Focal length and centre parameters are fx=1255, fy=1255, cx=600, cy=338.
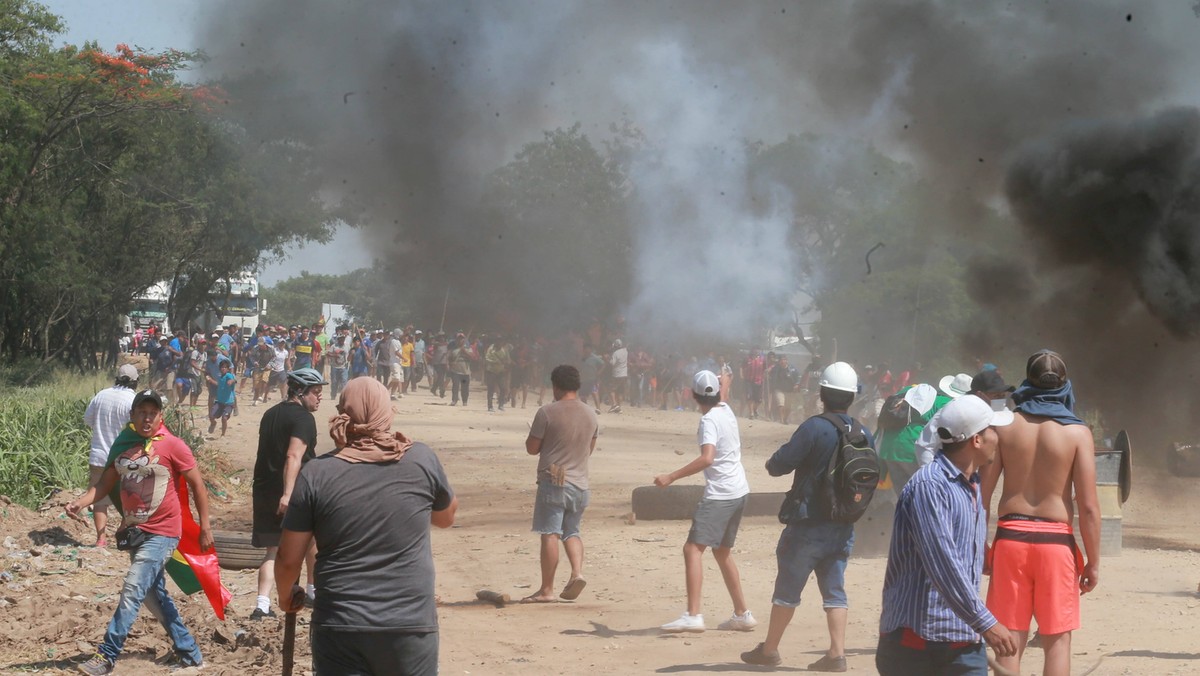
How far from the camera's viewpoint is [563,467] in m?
8.05

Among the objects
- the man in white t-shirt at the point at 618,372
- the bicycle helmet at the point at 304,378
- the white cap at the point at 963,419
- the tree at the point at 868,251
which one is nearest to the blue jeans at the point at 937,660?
the white cap at the point at 963,419

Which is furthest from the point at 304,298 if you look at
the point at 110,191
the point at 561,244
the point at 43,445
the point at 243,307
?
the point at 43,445

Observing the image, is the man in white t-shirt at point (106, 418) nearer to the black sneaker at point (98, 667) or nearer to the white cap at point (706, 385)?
the black sneaker at point (98, 667)

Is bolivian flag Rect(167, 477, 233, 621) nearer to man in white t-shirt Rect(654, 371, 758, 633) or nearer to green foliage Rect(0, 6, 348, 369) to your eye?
man in white t-shirt Rect(654, 371, 758, 633)

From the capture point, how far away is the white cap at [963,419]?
391cm

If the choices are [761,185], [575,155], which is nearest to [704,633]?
[761,185]

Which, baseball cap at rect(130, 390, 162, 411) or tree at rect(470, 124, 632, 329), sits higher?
tree at rect(470, 124, 632, 329)

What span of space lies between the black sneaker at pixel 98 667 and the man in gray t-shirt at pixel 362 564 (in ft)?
9.14

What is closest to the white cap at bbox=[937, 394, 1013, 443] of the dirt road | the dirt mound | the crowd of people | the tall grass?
the crowd of people

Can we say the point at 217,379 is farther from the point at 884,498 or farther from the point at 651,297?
the point at 651,297

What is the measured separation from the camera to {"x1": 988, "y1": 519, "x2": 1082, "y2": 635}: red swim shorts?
4734 millimetres

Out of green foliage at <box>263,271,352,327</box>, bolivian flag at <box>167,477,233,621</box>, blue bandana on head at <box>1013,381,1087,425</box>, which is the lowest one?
bolivian flag at <box>167,477,233,621</box>

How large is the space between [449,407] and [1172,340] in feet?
47.1

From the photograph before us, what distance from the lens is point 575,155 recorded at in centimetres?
3291
